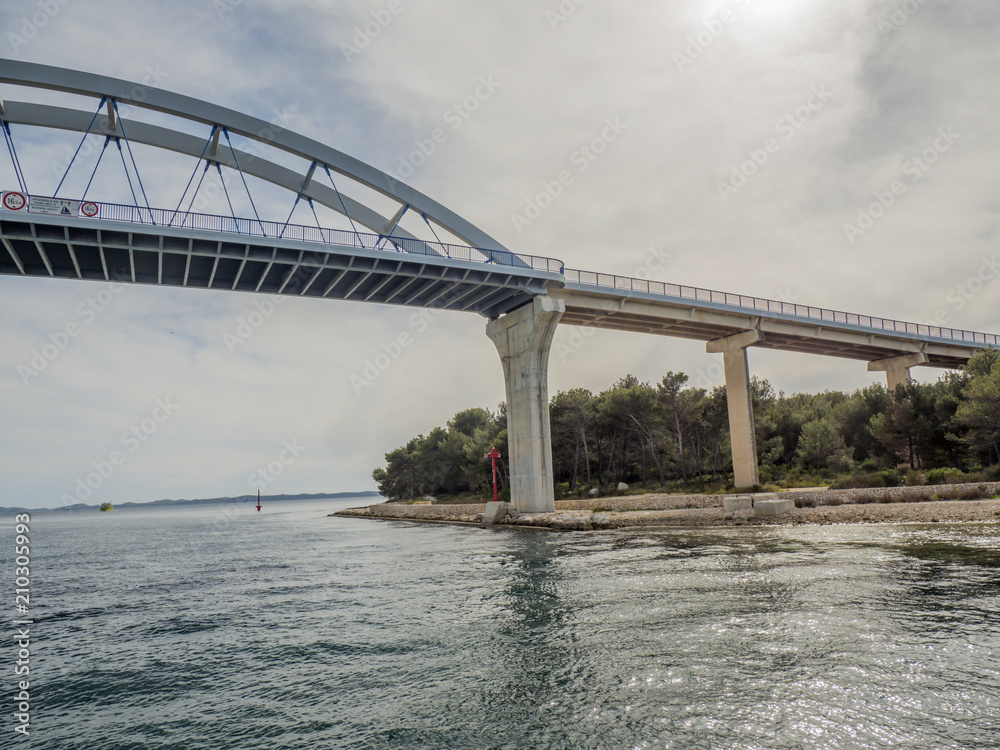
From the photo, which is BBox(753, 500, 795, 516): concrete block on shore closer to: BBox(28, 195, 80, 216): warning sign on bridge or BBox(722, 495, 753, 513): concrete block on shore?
BBox(722, 495, 753, 513): concrete block on shore

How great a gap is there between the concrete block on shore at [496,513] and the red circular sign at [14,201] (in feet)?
102

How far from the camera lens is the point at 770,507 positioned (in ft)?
105

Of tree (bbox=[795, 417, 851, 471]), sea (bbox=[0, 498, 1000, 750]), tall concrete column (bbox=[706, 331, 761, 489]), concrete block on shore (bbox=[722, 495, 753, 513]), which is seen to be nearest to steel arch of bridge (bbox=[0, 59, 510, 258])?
concrete block on shore (bbox=[722, 495, 753, 513])

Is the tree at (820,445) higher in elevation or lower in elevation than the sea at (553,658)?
higher

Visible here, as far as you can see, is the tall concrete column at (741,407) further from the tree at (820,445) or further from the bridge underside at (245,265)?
the bridge underside at (245,265)

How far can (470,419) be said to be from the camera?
99.9 metres

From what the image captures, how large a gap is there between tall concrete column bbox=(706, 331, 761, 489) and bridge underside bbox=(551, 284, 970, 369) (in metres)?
0.92

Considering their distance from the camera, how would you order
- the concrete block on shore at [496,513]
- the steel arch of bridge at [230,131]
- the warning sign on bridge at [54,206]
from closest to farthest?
the warning sign on bridge at [54,206] < the steel arch of bridge at [230,131] < the concrete block on shore at [496,513]

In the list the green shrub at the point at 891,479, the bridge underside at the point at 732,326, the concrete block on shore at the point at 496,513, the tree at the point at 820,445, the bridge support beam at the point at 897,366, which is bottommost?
the concrete block on shore at the point at 496,513

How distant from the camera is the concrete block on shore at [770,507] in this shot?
3209 cm

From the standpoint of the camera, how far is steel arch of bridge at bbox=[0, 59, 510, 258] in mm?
31750

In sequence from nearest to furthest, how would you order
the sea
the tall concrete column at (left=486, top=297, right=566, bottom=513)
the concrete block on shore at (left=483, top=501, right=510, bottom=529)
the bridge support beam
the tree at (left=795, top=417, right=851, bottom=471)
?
the sea, the tall concrete column at (left=486, top=297, right=566, bottom=513), the concrete block on shore at (left=483, top=501, right=510, bottom=529), the bridge support beam, the tree at (left=795, top=417, right=851, bottom=471)

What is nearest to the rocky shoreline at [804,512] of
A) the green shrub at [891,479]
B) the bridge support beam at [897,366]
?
the green shrub at [891,479]

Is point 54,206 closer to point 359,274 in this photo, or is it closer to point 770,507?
point 359,274
